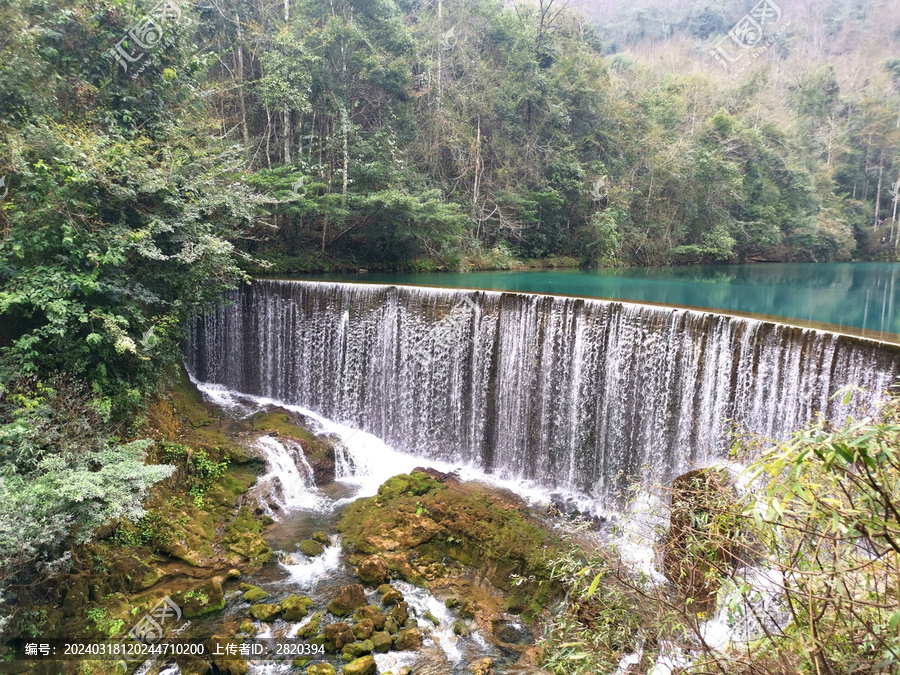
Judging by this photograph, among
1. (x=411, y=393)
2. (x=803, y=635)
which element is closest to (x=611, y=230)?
(x=411, y=393)

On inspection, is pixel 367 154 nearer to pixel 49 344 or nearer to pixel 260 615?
pixel 49 344

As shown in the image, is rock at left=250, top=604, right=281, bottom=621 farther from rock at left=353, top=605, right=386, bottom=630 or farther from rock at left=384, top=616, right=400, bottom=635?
rock at left=384, top=616, right=400, bottom=635

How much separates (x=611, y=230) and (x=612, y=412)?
41.0ft

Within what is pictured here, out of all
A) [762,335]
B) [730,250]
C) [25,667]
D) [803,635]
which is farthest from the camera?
[730,250]

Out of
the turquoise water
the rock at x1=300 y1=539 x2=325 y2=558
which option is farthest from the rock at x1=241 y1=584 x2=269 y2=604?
the turquoise water

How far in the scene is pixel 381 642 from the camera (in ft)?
16.4

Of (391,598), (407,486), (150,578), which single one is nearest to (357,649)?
(391,598)

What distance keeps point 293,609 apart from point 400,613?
43.4 inches

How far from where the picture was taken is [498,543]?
636 centimetres

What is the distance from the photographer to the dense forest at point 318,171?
19.3 ft

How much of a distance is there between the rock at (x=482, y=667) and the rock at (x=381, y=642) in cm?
81

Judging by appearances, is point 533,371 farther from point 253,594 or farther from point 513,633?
point 253,594

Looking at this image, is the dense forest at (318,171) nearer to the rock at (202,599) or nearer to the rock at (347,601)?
the rock at (202,599)

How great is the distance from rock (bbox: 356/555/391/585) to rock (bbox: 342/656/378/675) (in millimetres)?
1191
